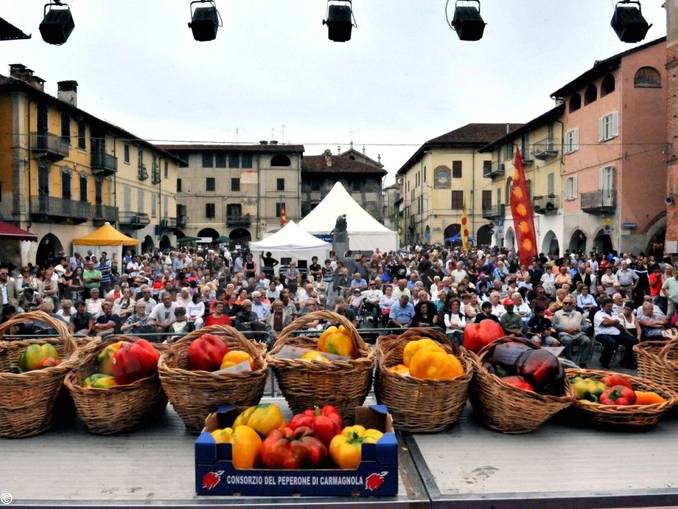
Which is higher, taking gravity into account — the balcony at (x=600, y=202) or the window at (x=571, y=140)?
the window at (x=571, y=140)

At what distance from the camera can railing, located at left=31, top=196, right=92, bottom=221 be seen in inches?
1264

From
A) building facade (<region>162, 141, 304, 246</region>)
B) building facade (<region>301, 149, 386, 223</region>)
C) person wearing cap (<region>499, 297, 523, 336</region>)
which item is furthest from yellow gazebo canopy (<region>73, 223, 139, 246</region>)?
building facade (<region>301, 149, 386, 223</region>)

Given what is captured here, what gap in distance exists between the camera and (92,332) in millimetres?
10992

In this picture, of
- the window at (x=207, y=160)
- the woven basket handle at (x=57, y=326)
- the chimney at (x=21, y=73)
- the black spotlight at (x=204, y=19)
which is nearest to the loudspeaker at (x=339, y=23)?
the black spotlight at (x=204, y=19)

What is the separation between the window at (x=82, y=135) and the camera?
37.7 metres

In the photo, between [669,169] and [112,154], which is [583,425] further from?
[112,154]

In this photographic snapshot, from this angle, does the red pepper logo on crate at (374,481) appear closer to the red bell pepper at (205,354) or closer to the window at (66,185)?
the red bell pepper at (205,354)

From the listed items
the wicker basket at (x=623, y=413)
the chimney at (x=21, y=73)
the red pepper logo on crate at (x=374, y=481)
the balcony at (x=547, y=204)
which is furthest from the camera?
the balcony at (x=547, y=204)

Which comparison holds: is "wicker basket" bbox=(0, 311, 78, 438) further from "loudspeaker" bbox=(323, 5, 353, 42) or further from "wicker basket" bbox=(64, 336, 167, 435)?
"loudspeaker" bbox=(323, 5, 353, 42)

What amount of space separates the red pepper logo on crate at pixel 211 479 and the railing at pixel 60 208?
32.6 m

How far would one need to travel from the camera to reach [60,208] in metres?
33.8

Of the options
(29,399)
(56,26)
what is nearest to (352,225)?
(56,26)

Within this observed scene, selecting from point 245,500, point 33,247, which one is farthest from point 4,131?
point 245,500

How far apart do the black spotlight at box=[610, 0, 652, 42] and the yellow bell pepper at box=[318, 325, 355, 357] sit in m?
8.36
